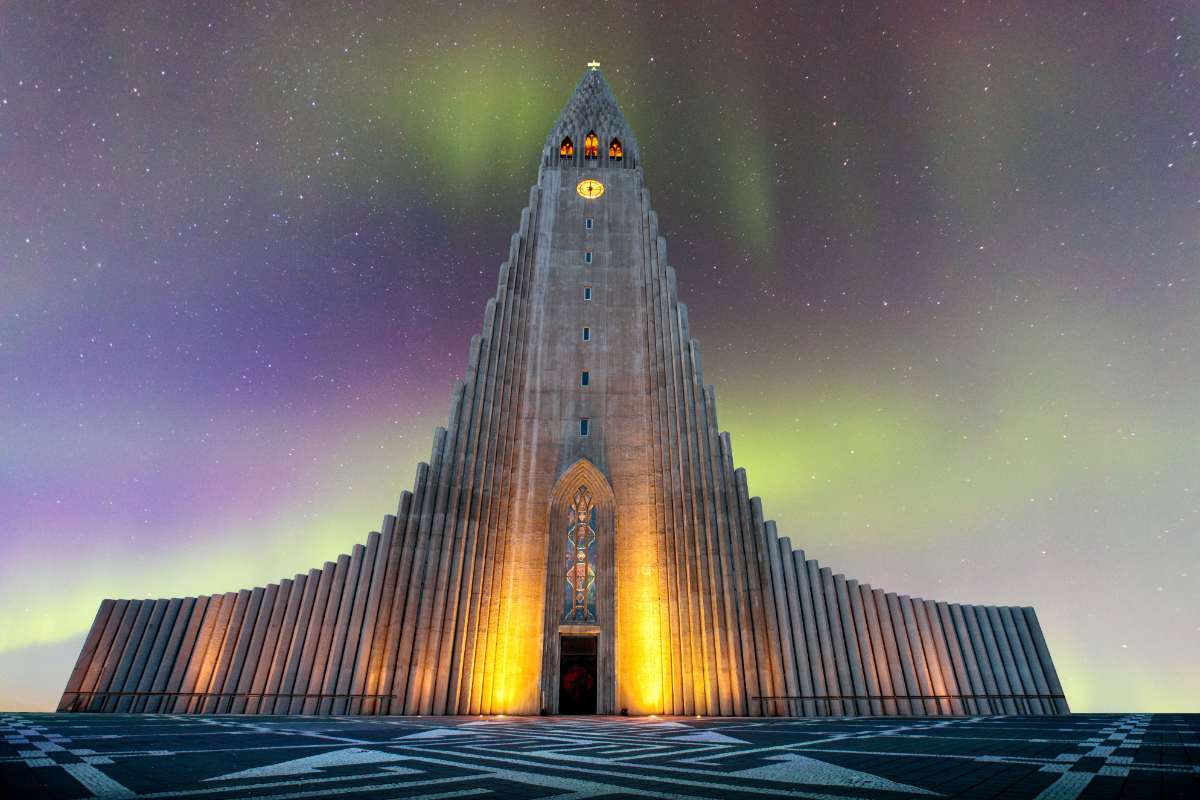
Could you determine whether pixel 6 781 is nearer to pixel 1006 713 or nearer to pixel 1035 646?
pixel 1006 713

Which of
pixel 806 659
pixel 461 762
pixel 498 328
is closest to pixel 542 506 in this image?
pixel 498 328

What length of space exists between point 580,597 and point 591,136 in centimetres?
2387

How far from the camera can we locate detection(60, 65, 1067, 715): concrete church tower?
62.1 ft

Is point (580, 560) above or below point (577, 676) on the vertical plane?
above

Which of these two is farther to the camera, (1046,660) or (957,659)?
(1046,660)

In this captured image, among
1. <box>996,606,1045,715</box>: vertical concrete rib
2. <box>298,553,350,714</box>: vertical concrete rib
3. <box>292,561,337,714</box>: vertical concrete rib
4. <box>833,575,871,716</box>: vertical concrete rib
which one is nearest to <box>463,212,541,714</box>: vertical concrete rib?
<box>298,553,350,714</box>: vertical concrete rib

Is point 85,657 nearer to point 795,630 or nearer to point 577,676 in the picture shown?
point 577,676

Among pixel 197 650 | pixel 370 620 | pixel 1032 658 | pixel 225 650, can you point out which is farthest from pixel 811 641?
pixel 197 650

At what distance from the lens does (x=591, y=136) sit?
3234cm

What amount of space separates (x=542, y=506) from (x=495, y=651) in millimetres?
5233

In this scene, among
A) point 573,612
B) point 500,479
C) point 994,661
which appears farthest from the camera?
point 500,479

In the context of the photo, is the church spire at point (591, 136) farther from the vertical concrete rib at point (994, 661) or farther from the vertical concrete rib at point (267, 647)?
the vertical concrete rib at point (994, 661)

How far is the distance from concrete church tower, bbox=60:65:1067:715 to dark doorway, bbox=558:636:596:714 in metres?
0.07

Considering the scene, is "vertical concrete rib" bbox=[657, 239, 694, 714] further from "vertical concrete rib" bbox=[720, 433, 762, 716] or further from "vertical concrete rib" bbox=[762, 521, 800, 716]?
"vertical concrete rib" bbox=[762, 521, 800, 716]
